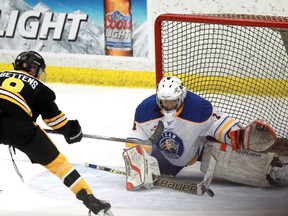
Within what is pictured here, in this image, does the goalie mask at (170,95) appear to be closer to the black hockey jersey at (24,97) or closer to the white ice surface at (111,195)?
the white ice surface at (111,195)

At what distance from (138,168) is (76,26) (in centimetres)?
263

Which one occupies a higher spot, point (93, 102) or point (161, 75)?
point (161, 75)

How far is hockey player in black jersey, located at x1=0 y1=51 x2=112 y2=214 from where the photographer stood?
386cm

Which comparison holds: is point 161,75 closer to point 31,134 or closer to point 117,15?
point 31,134

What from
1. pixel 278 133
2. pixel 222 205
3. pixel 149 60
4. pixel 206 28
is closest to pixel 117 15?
pixel 149 60

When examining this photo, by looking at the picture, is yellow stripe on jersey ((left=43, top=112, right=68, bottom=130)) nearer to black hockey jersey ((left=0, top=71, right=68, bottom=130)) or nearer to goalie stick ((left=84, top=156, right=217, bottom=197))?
black hockey jersey ((left=0, top=71, right=68, bottom=130))

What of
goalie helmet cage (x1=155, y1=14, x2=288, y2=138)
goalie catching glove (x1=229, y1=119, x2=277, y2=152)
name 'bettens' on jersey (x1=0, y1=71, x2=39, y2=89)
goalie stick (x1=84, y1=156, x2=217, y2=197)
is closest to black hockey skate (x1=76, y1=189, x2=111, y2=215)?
name 'bettens' on jersey (x1=0, y1=71, x2=39, y2=89)

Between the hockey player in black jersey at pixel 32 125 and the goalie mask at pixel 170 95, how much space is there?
61 centimetres

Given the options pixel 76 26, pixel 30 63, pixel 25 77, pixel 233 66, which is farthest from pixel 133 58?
pixel 25 77

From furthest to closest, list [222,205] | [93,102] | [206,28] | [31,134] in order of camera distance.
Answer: [93,102], [206,28], [222,205], [31,134]

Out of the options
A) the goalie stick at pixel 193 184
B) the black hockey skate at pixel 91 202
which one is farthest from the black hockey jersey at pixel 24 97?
the goalie stick at pixel 193 184

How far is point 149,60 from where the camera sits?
264 inches

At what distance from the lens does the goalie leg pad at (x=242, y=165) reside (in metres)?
4.52

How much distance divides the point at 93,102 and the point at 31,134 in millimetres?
2609
